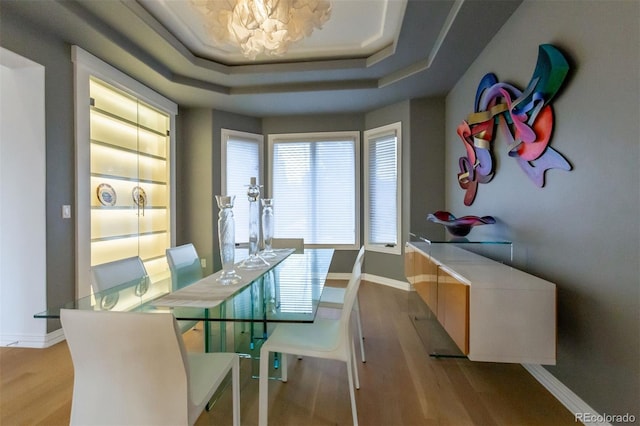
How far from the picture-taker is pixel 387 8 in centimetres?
259

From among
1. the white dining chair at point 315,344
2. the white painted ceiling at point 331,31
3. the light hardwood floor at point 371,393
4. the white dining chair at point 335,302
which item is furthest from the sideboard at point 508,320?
the white painted ceiling at point 331,31

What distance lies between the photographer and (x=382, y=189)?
4555mm

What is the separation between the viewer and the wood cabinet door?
163 cm

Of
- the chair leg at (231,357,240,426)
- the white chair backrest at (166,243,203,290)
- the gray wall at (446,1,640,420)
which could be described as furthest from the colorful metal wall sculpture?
the white chair backrest at (166,243,203,290)

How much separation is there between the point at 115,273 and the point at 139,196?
2.27 meters

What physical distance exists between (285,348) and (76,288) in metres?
2.38

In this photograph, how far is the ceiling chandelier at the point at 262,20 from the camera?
5.67 ft

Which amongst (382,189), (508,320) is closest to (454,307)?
(508,320)

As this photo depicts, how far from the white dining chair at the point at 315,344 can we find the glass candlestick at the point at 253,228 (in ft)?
1.96

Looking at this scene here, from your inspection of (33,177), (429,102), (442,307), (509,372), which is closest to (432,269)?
(442,307)

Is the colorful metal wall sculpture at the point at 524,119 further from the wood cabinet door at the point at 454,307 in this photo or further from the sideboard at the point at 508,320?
the wood cabinet door at the point at 454,307

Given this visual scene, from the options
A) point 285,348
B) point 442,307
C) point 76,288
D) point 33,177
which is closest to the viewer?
point 285,348

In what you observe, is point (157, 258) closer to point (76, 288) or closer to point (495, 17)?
point (76, 288)

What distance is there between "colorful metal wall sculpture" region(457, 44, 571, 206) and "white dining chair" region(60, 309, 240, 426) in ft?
7.23
